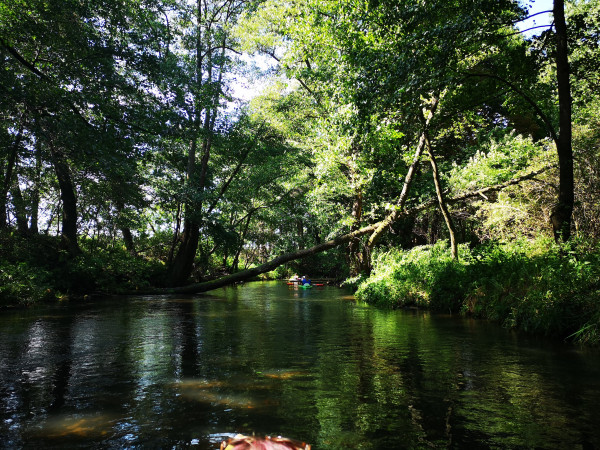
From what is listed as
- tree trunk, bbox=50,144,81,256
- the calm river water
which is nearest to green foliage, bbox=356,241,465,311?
the calm river water

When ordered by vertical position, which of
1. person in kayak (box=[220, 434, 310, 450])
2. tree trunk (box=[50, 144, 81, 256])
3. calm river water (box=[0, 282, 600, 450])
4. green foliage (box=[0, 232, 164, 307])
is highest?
tree trunk (box=[50, 144, 81, 256])

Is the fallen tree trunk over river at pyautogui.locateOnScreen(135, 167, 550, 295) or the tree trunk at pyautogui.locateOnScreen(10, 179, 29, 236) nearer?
the fallen tree trunk over river at pyautogui.locateOnScreen(135, 167, 550, 295)

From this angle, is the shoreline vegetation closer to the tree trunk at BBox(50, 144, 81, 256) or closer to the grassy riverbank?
the grassy riverbank

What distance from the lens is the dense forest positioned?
344 inches

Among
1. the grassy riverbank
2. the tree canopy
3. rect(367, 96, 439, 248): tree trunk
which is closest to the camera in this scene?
the grassy riverbank

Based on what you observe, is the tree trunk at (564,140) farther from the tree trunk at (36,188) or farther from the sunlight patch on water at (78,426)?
the tree trunk at (36,188)

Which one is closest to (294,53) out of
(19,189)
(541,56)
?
(541,56)

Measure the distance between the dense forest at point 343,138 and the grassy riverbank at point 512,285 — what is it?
5cm

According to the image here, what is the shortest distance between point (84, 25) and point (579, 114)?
18.4m

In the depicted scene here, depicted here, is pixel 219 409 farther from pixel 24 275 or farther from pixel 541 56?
pixel 24 275

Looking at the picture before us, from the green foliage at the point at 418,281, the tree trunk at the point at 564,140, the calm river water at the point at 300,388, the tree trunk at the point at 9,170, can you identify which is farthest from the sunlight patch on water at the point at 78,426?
the tree trunk at the point at 9,170

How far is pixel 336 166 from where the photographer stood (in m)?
17.3

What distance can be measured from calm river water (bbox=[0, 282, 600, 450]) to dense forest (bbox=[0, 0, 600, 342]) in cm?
266

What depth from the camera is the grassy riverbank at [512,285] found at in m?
7.00
